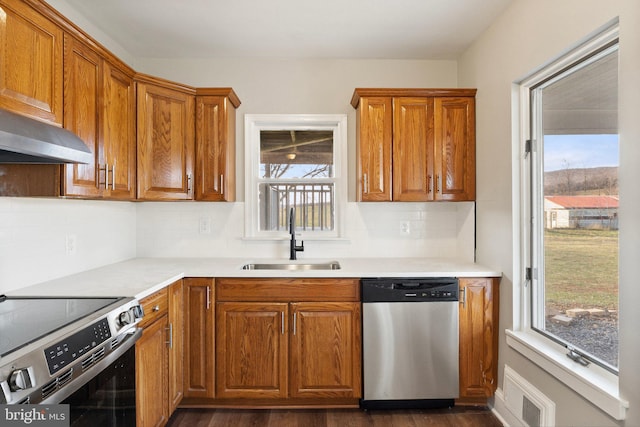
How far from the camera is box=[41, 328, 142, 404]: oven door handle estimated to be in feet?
4.08

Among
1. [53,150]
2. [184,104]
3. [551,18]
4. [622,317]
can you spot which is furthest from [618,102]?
[184,104]

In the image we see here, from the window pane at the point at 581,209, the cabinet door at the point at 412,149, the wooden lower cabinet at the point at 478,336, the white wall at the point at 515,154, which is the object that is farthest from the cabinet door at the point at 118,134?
the window pane at the point at 581,209

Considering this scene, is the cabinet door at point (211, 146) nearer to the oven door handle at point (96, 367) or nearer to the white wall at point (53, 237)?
the white wall at point (53, 237)

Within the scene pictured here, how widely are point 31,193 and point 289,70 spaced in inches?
80.7

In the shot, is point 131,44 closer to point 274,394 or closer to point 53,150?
point 53,150

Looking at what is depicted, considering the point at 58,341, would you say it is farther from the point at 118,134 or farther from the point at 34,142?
the point at 118,134

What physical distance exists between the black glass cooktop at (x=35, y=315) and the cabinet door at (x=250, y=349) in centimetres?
85

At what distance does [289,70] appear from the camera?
3.13 m

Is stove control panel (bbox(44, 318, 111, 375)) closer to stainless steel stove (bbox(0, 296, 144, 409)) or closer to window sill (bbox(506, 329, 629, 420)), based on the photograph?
stainless steel stove (bbox(0, 296, 144, 409))

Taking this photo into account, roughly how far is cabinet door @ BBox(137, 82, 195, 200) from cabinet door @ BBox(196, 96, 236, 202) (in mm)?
51

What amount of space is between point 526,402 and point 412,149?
5.72 ft

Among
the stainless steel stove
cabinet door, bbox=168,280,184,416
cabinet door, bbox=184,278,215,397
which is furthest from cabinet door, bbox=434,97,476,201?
the stainless steel stove

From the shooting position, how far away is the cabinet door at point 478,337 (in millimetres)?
2465

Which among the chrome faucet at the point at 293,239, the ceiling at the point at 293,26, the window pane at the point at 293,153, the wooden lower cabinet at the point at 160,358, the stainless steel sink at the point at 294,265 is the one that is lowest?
the wooden lower cabinet at the point at 160,358
